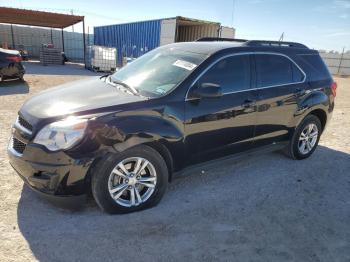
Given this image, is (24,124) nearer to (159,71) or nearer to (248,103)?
(159,71)

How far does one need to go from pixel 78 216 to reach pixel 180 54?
2330 mm

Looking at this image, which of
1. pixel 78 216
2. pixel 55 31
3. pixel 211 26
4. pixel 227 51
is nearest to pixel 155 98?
pixel 227 51

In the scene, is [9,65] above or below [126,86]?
below

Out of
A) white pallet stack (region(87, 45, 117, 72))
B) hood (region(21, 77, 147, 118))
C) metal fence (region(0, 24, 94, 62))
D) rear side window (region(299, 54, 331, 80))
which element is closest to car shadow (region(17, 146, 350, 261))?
hood (region(21, 77, 147, 118))

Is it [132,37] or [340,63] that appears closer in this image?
[132,37]

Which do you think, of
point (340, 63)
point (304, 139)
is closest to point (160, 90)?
point (304, 139)

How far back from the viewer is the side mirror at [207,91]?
11.3 feet

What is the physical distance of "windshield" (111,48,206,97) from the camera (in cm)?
356

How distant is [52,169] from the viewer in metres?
2.90

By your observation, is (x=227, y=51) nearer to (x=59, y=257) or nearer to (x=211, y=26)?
(x=59, y=257)

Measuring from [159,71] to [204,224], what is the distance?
1910mm

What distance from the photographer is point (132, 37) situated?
874 inches

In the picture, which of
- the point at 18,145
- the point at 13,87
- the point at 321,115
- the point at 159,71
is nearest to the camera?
the point at 18,145

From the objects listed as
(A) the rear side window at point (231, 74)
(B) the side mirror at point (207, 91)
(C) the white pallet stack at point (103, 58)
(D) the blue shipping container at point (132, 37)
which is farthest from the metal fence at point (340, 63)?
(B) the side mirror at point (207, 91)
